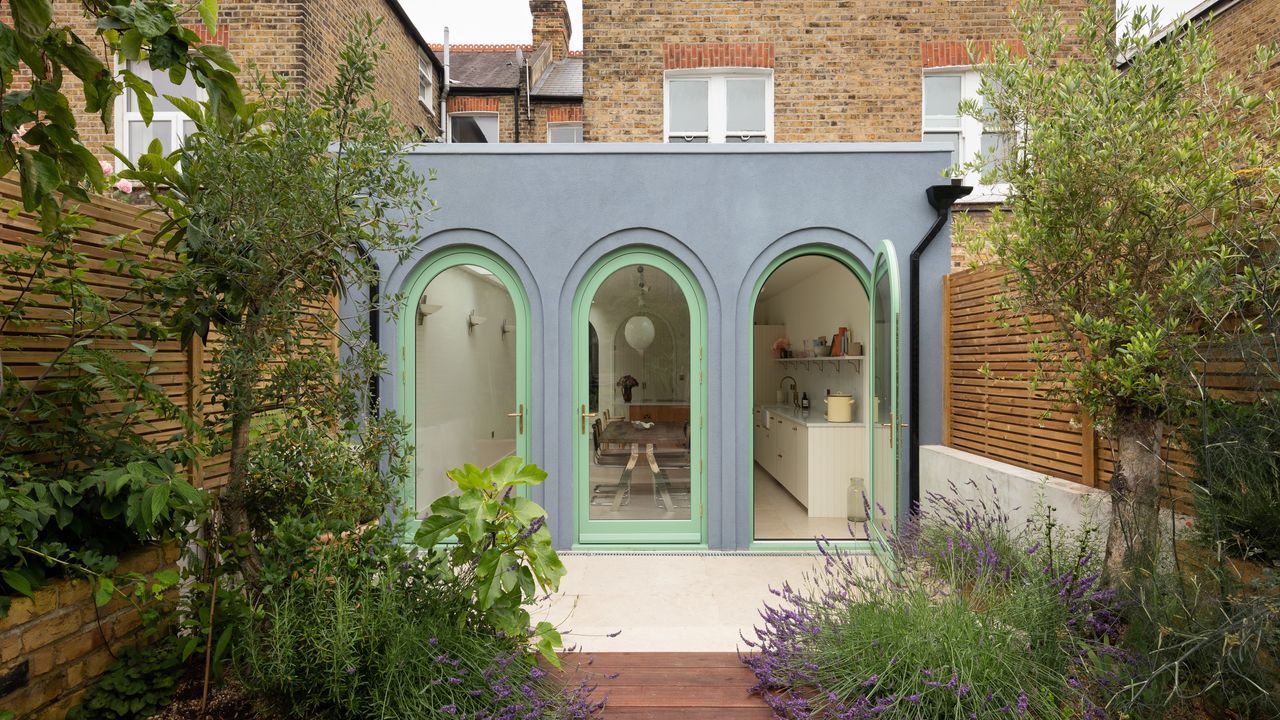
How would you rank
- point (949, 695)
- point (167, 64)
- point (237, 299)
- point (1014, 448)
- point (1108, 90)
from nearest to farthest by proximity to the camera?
1. point (167, 64)
2. point (949, 695)
3. point (237, 299)
4. point (1108, 90)
5. point (1014, 448)

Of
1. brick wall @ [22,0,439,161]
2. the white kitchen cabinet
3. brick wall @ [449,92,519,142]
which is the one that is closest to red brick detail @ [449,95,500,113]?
brick wall @ [449,92,519,142]

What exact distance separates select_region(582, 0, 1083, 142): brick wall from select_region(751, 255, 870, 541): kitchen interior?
211cm

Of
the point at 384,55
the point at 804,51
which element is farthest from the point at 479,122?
the point at 804,51

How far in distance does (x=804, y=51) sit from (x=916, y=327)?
4.64m

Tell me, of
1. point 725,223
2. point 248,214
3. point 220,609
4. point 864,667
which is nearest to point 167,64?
point 248,214

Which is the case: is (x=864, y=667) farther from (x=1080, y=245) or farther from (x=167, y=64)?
(x=167, y=64)

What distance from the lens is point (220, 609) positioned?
119 inches

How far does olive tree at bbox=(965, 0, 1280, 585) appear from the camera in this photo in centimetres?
308

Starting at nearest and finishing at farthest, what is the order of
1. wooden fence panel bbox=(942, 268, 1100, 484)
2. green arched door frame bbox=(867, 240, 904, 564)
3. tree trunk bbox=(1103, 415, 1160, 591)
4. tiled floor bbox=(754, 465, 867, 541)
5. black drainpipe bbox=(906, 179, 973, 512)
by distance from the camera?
tree trunk bbox=(1103, 415, 1160, 591), wooden fence panel bbox=(942, 268, 1100, 484), green arched door frame bbox=(867, 240, 904, 564), black drainpipe bbox=(906, 179, 973, 512), tiled floor bbox=(754, 465, 867, 541)

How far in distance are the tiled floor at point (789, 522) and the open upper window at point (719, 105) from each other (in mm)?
4569

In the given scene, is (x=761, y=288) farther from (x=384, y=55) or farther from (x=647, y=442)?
(x=384, y=55)

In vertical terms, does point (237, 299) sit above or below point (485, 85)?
below

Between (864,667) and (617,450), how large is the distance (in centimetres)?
377

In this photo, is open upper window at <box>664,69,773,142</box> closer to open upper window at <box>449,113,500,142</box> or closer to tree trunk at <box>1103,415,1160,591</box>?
tree trunk at <box>1103,415,1160,591</box>
